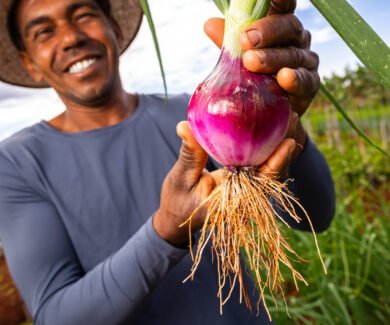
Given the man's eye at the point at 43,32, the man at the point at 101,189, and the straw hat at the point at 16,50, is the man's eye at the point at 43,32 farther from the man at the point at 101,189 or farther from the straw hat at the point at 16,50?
the straw hat at the point at 16,50

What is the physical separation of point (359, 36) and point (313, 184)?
51 centimetres

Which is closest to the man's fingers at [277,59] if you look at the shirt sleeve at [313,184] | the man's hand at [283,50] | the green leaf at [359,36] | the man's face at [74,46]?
the man's hand at [283,50]

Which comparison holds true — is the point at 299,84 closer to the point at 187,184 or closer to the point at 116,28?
the point at 187,184

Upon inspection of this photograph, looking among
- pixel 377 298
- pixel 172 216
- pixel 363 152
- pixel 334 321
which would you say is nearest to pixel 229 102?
pixel 172 216

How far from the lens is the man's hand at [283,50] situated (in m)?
0.44

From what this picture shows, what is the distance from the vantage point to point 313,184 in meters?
0.79

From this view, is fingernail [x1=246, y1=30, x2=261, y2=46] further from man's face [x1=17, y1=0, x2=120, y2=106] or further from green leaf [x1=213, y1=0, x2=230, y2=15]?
man's face [x1=17, y1=0, x2=120, y2=106]

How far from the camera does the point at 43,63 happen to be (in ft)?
3.17

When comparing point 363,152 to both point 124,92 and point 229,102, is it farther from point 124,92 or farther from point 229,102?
→ point 229,102

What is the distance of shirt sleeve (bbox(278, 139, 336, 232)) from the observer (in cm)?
76

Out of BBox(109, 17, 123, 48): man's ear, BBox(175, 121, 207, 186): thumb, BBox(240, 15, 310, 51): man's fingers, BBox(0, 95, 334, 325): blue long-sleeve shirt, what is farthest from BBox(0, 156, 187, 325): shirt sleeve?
BBox(109, 17, 123, 48): man's ear

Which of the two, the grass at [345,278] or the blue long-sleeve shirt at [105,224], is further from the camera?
the grass at [345,278]

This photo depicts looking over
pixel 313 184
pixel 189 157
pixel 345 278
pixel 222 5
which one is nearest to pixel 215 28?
pixel 222 5

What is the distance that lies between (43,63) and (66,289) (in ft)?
1.72
